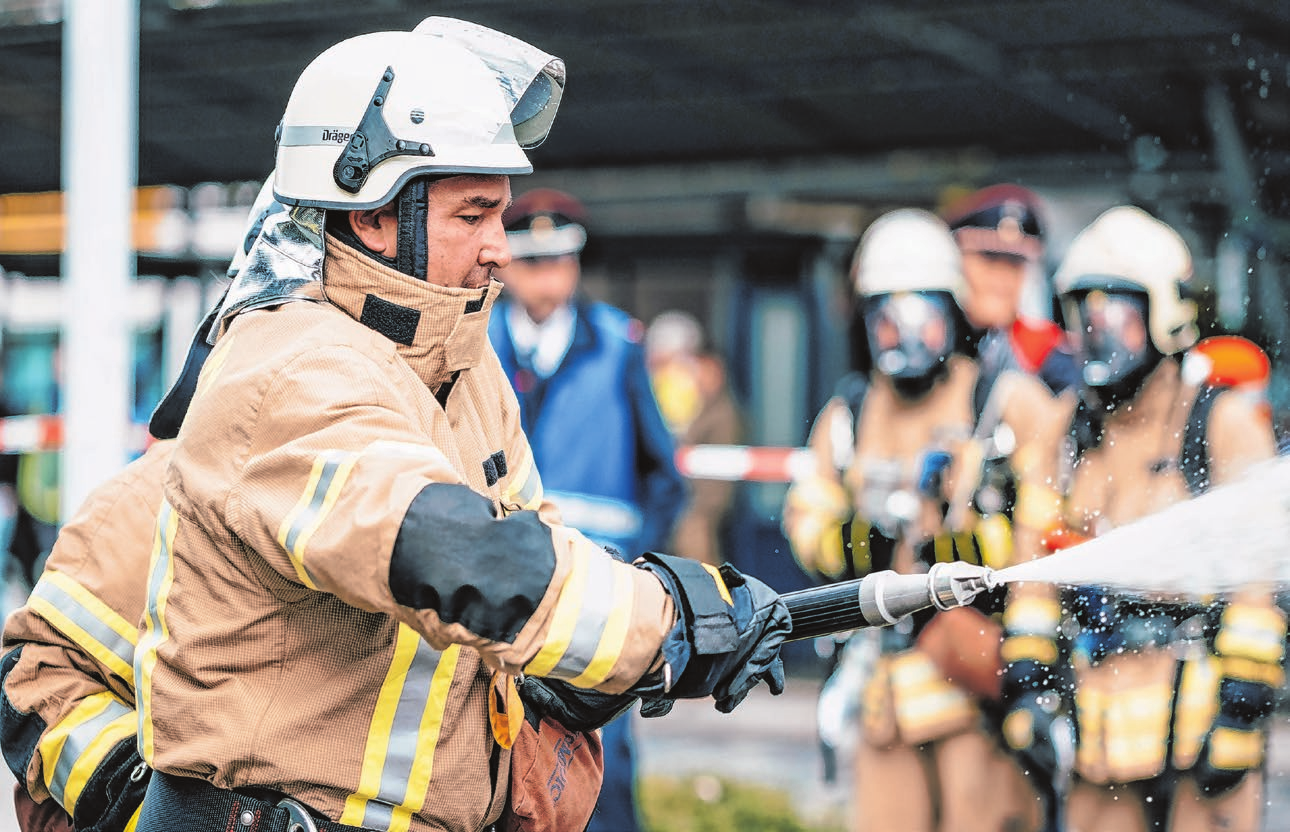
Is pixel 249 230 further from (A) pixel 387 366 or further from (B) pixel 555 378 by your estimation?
(B) pixel 555 378

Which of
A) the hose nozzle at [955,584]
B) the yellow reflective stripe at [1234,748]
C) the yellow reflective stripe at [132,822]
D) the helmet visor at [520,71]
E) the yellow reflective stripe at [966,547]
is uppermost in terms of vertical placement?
the helmet visor at [520,71]

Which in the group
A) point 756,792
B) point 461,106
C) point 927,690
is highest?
point 461,106

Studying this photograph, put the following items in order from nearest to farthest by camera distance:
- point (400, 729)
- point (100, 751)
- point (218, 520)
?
1. point (218, 520)
2. point (400, 729)
3. point (100, 751)

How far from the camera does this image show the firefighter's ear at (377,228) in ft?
8.04

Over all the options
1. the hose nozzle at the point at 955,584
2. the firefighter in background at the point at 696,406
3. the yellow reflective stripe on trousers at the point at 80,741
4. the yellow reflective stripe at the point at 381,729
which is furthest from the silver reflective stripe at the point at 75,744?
the firefighter in background at the point at 696,406

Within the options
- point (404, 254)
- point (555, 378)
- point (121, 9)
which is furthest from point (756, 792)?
point (404, 254)

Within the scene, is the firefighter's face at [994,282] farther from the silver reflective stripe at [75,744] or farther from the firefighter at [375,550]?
the silver reflective stripe at [75,744]

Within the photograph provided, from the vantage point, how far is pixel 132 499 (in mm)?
3084

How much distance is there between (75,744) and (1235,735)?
8.75ft

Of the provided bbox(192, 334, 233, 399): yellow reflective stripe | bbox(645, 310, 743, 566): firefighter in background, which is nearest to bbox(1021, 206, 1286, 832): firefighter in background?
bbox(192, 334, 233, 399): yellow reflective stripe

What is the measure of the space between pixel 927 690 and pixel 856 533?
0.49 meters

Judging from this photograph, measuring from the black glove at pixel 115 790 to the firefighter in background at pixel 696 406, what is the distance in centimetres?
728

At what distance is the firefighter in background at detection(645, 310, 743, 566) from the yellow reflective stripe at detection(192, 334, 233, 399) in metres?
7.67

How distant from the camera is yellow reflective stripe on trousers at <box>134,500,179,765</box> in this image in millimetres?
2383
